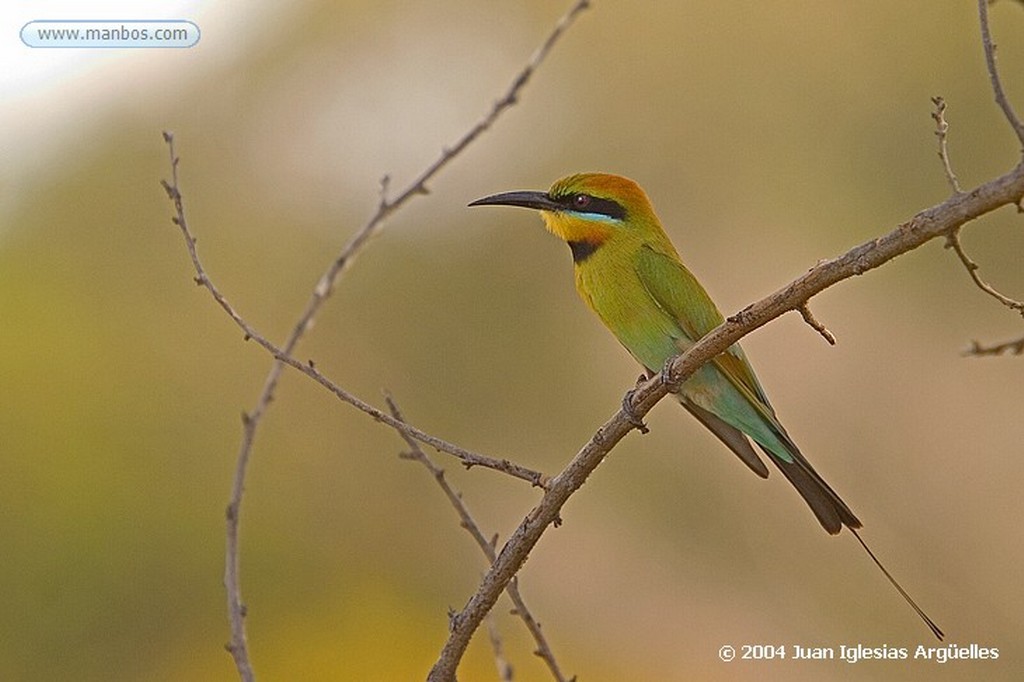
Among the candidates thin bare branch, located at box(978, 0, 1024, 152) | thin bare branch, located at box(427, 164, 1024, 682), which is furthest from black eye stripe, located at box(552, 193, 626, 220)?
thin bare branch, located at box(978, 0, 1024, 152)

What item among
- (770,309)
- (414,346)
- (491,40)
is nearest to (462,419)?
(414,346)

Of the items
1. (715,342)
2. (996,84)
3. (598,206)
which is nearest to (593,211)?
(598,206)

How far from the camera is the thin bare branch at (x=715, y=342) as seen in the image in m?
1.14

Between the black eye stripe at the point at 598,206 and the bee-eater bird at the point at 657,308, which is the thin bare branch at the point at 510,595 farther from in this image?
the black eye stripe at the point at 598,206

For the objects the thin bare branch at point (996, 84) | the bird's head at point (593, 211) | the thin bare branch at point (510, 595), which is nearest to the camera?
the thin bare branch at point (996, 84)

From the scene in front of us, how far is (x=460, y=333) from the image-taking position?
9.36ft

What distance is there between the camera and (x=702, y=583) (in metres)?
2.58

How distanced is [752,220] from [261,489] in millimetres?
1328

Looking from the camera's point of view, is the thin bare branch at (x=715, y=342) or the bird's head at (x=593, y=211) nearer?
the thin bare branch at (x=715, y=342)

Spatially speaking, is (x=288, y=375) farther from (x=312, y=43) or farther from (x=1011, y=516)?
(x=1011, y=516)

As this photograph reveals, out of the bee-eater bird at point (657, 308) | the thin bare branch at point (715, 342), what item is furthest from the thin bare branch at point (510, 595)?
the bee-eater bird at point (657, 308)

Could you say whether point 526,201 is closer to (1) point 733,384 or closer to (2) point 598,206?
(2) point 598,206

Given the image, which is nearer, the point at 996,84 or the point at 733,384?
the point at 996,84

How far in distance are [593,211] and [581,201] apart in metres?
0.03
